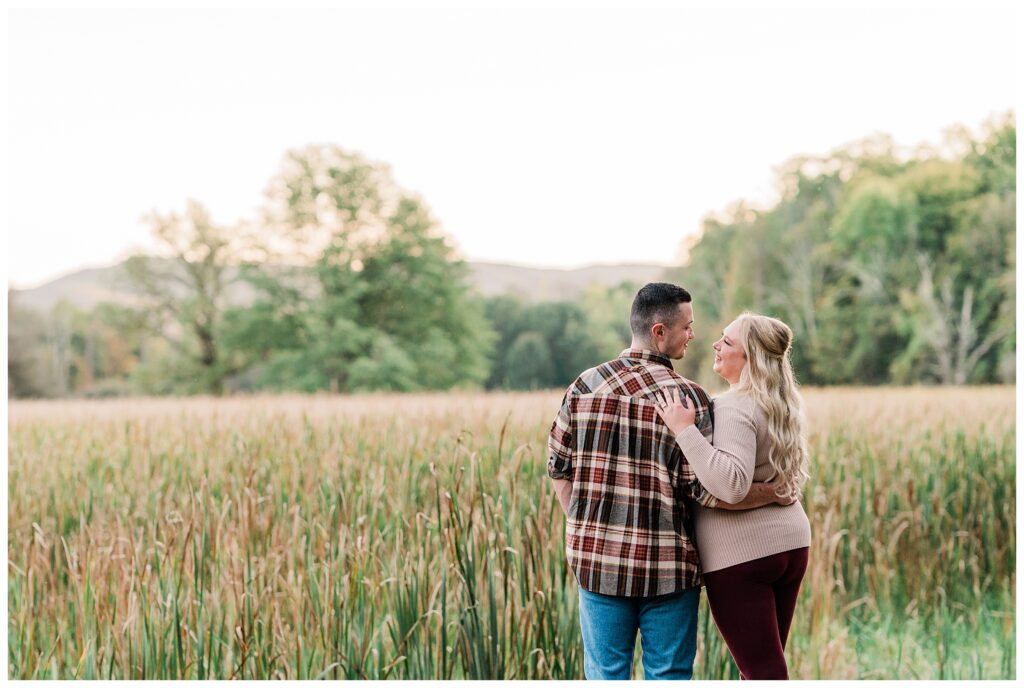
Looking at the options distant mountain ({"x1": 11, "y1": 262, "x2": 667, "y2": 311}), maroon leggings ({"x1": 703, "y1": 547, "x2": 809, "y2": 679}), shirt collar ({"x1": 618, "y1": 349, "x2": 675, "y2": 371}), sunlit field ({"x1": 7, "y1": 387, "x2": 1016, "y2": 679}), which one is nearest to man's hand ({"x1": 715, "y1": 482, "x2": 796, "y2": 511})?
maroon leggings ({"x1": 703, "y1": 547, "x2": 809, "y2": 679})

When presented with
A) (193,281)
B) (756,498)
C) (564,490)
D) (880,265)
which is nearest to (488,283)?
(193,281)

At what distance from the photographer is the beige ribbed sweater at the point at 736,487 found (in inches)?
80.0

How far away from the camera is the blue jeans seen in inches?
85.7

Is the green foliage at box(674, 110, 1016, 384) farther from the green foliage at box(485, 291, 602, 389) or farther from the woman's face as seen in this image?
the woman's face

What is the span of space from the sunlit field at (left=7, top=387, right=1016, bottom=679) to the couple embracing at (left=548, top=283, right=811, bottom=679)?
59 centimetres

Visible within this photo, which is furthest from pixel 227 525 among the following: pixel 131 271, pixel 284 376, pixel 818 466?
pixel 131 271

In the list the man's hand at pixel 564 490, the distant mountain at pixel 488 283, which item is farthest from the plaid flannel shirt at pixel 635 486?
the distant mountain at pixel 488 283

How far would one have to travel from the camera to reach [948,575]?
4492 mm

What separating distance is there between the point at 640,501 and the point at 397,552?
122 centimetres

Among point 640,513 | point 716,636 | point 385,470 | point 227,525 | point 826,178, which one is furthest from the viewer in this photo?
point 826,178

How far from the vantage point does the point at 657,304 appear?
216 cm

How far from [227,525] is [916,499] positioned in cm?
366

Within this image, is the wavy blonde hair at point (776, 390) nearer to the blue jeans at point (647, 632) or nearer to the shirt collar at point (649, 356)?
the shirt collar at point (649, 356)

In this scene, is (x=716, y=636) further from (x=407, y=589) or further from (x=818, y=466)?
(x=818, y=466)
